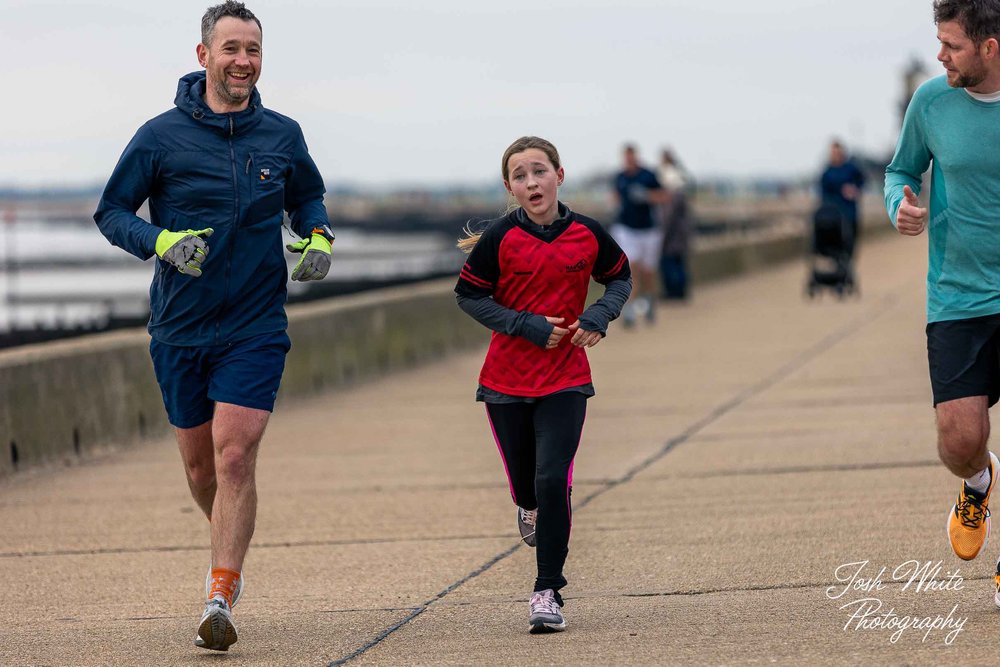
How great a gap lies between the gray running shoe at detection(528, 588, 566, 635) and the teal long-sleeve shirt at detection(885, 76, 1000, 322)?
5.22 feet

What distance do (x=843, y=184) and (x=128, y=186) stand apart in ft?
58.9

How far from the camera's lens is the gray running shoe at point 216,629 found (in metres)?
5.70

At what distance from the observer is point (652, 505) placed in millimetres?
8820

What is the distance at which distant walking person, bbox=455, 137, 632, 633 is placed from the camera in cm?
604

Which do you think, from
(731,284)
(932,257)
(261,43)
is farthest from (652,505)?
(731,284)

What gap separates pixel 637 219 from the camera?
2027cm

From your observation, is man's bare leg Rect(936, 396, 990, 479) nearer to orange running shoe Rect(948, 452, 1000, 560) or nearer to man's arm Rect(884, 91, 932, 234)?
orange running shoe Rect(948, 452, 1000, 560)

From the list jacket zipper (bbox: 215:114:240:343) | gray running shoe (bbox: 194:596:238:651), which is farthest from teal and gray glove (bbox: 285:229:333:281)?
gray running shoe (bbox: 194:596:238:651)

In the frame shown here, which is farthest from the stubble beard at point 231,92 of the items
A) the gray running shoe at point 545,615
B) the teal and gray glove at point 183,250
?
the gray running shoe at point 545,615

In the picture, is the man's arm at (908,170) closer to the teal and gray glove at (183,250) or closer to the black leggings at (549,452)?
the black leggings at (549,452)

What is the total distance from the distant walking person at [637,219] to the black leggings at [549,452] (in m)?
13.8

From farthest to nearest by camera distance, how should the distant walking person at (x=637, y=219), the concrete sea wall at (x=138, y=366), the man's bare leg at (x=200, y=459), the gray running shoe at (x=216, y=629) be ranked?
the distant walking person at (x=637, y=219)
the concrete sea wall at (x=138, y=366)
the man's bare leg at (x=200, y=459)
the gray running shoe at (x=216, y=629)

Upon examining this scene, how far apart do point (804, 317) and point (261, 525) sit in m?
13.3

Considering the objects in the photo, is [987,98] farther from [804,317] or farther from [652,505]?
[804,317]
